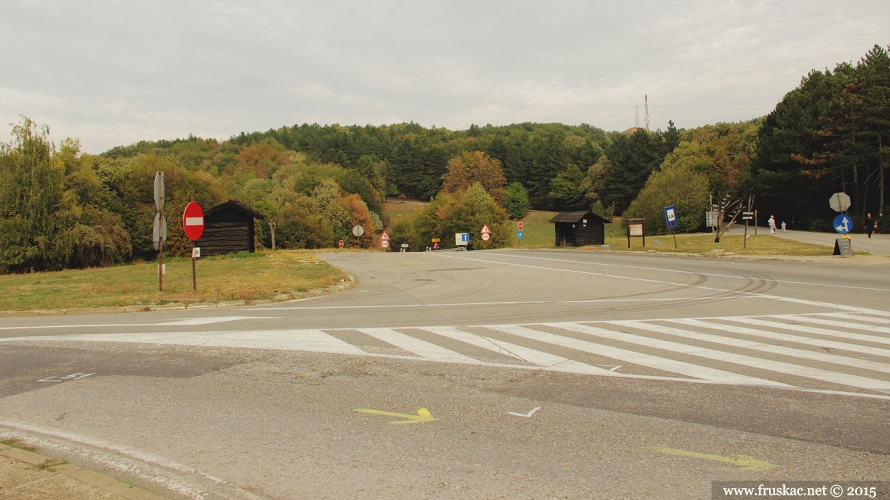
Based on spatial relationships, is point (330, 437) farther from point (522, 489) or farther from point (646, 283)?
point (646, 283)

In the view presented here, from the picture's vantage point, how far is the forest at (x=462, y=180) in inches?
1572

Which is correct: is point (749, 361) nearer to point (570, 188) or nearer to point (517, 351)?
point (517, 351)

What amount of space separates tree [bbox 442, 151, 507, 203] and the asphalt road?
406 feet

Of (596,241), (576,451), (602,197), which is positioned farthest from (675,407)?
(602,197)

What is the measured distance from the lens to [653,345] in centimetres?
880

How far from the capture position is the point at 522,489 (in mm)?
3957

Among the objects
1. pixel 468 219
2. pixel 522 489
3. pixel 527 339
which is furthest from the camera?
pixel 468 219

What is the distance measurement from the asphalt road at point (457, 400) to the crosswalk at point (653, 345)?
6cm

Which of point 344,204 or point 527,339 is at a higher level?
point 344,204

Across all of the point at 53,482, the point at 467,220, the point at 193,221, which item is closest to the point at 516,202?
the point at 467,220

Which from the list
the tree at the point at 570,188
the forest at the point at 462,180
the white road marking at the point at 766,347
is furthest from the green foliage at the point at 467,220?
the white road marking at the point at 766,347

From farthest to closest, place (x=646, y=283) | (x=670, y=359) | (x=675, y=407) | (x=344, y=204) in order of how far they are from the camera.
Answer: (x=344, y=204), (x=646, y=283), (x=670, y=359), (x=675, y=407)

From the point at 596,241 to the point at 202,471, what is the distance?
175 feet

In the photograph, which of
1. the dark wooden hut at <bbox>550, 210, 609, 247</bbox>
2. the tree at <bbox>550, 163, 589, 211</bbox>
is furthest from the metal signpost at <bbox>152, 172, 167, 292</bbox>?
the tree at <bbox>550, 163, 589, 211</bbox>
